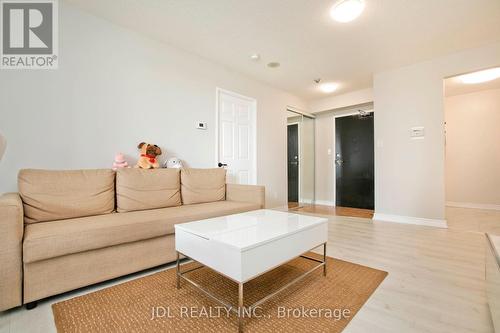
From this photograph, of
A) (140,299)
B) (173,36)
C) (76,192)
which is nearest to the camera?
(140,299)

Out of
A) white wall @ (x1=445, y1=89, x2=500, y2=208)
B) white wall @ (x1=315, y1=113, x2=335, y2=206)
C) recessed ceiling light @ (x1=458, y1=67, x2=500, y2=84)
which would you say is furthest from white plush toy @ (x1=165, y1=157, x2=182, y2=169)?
white wall @ (x1=445, y1=89, x2=500, y2=208)

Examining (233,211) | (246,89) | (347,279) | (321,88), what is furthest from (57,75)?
(321,88)

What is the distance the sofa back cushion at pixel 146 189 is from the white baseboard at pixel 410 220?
3.27 m

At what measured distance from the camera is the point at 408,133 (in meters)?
3.54

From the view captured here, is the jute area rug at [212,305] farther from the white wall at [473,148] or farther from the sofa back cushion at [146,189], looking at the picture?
the white wall at [473,148]

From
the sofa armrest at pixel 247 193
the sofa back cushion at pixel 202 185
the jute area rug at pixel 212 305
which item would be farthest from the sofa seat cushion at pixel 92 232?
the sofa armrest at pixel 247 193

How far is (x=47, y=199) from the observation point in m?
1.73

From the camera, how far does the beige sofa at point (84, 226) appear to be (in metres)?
1.28

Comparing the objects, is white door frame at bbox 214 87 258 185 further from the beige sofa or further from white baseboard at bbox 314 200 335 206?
white baseboard at bbox 314 200 335 206

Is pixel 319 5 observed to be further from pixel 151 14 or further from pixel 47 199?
pixel 47 199

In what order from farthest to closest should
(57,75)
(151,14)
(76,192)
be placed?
1. (151,14)
2. (57,75)
3. (76,192)

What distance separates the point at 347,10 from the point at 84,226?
2.92 m

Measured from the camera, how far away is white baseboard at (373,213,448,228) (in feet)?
10.6

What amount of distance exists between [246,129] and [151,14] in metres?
2.09
